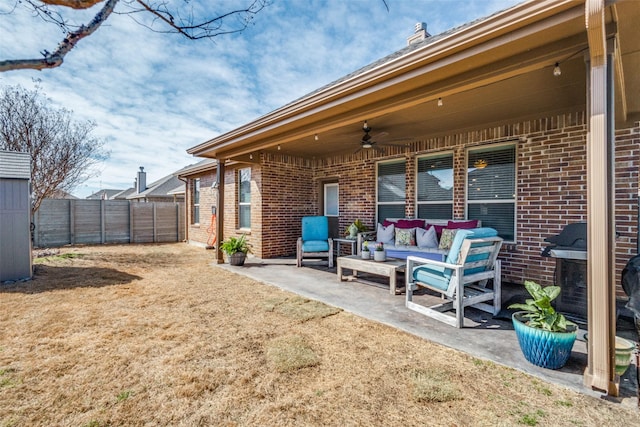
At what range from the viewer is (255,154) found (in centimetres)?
733

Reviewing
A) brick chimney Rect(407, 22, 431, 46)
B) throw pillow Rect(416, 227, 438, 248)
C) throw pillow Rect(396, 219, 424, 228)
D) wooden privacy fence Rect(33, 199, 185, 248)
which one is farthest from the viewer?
wooden privacy fence Rect(33, 199, 185, 248)

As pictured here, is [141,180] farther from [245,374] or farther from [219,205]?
[245,374]

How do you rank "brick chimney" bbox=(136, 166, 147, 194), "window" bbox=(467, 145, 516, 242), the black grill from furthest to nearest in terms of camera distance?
"brick chimney" bbox=(136, 166, 147, 194), "window" bbox=(467, 145, 516, 242), the black grill

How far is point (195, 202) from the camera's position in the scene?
11.3 meters

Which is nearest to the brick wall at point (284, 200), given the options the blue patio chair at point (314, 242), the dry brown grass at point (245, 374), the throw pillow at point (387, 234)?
the blue patio chair at point (314, 242)

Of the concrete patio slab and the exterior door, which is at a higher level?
the exterior door

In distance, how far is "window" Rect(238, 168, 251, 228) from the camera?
27.0 feet

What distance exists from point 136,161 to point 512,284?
2336 centimetres

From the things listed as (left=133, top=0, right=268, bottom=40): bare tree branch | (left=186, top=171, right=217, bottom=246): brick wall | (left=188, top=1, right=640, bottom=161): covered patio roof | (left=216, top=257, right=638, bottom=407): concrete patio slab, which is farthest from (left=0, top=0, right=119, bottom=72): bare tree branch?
(left=186, top=171, right=217, bottom=246): brick wall

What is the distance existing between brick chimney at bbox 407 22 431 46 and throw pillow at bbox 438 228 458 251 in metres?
4.25

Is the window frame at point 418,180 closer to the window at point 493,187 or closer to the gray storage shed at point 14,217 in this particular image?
the window at point 493,187

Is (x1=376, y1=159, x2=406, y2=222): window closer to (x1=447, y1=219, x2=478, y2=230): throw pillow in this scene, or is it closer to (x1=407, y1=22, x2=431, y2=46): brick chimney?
(x1=447, y1=219, x2=478, y2=230): throw pillow

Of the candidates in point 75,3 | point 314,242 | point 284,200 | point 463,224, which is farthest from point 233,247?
point 75,3

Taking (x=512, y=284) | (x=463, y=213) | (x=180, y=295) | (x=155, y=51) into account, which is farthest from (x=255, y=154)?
(x=512, y=284)
